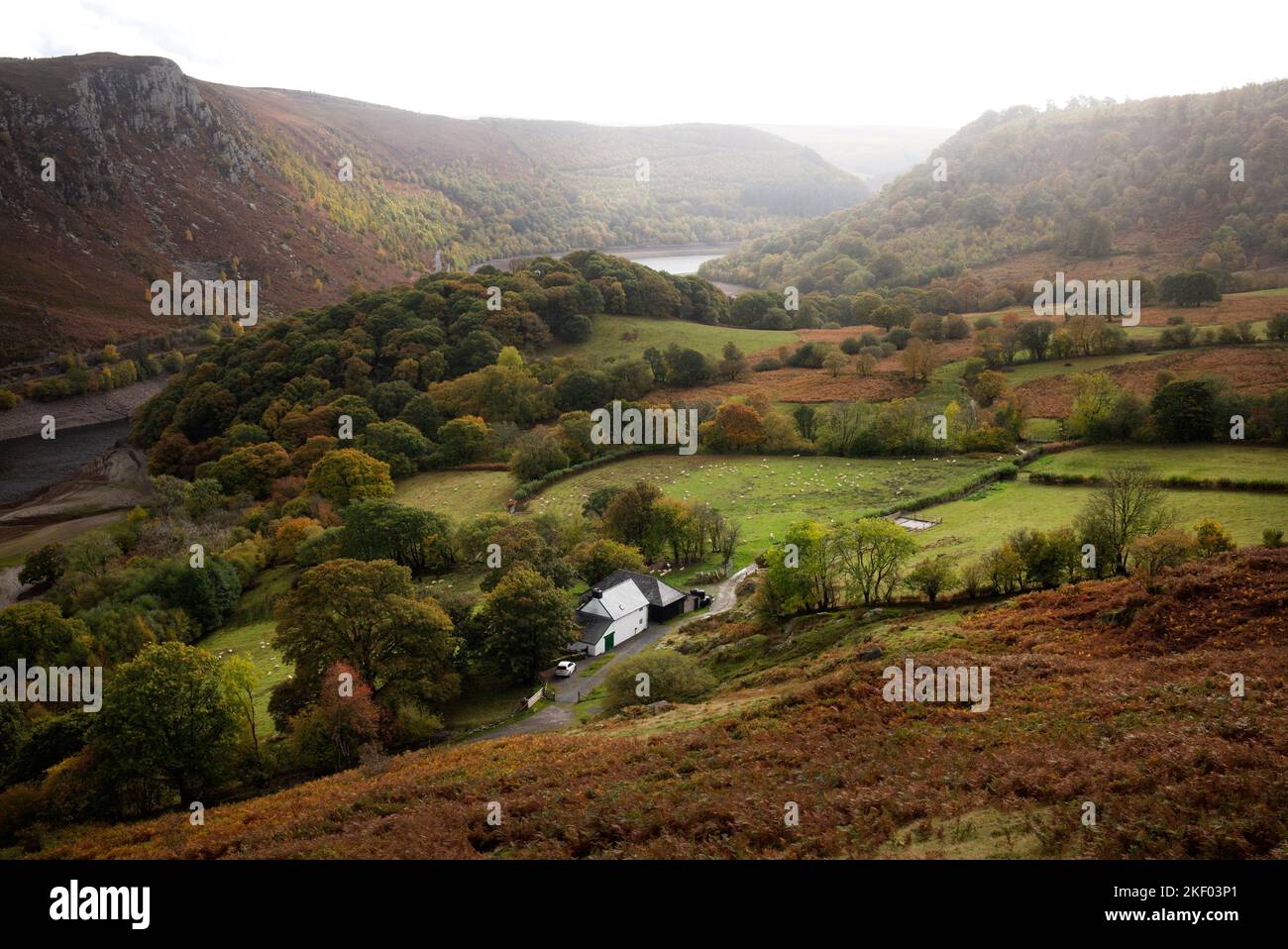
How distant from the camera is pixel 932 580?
32.3 metres

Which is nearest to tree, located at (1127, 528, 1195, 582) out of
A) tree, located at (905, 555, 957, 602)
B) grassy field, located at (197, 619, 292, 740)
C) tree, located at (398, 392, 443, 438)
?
tree, located at (905, 555, 957, 602)

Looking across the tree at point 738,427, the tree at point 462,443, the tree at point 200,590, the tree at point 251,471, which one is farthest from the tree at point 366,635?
the tree at point 251,471

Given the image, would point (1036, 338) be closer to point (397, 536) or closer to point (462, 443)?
point (462, 443)

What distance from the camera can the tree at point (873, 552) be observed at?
34312 mm

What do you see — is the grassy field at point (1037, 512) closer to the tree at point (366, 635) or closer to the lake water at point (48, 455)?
the tree at point (366, 635)

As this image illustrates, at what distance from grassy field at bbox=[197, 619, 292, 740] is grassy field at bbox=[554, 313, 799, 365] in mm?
55013

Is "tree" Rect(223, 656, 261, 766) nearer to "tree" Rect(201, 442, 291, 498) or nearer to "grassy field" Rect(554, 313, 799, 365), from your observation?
"tree" Rect(201, 442, 291, 498)

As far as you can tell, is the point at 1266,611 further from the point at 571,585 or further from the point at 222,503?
the point at 222,503

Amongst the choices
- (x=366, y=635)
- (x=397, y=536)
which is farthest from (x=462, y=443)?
(x=366, y=635)

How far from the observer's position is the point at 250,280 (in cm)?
15050

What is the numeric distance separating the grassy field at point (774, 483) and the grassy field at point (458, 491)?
4.29m

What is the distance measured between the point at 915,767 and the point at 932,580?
740 inches
